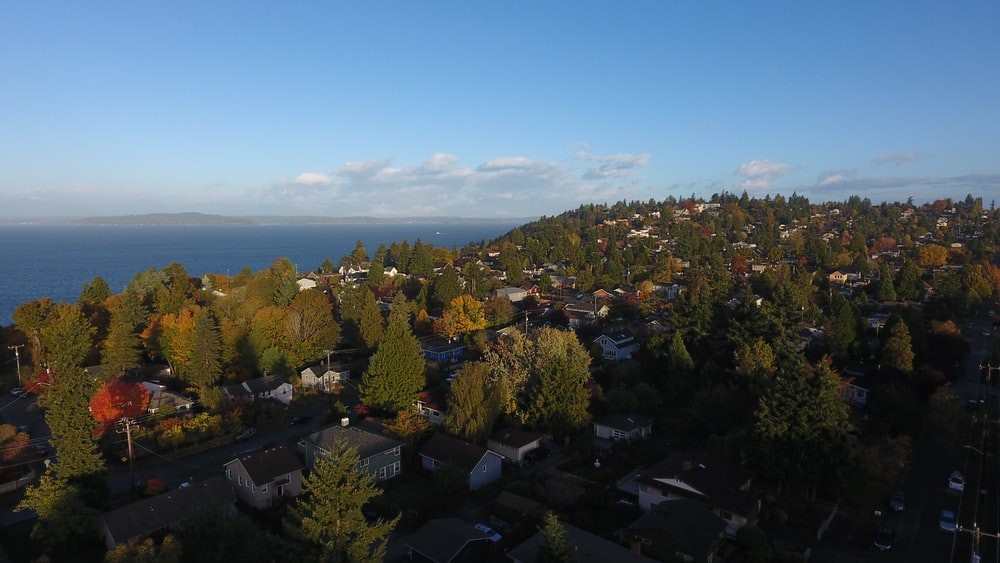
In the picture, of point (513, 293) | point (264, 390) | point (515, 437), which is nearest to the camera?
point (515, 437)

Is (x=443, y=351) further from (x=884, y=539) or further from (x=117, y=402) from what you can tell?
(x=884, y=539)

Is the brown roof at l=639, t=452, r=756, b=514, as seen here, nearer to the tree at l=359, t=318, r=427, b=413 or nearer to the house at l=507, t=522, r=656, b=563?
the house at l=507, t=522, r=656, b=563

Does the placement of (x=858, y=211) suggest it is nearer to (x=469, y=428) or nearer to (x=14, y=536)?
(x=469, y=428)

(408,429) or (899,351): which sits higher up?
(899,351)

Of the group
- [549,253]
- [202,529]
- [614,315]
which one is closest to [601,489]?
[202,529]

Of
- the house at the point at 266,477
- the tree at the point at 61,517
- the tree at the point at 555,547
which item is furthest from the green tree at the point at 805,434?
the tree at the point at 61,517

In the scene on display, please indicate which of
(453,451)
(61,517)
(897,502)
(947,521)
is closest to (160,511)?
(61,517)

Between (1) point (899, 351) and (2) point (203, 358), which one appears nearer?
(1) point (899, 351)
